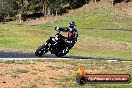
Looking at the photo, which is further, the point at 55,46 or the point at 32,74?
the point at 55,46

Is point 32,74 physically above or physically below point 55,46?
above

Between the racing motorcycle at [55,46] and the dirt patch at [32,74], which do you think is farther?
the racing motorcycle at [55,46]

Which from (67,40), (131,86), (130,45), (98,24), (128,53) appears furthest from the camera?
(98,24)

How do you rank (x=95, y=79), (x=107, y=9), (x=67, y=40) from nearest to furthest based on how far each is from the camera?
1. (x=95, y=79)
2. (x=67, y=40)
3. (x=107, y=9)

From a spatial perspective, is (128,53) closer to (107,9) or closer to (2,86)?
(2,86)

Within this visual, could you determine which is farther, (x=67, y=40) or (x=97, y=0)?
(x=97, y=0)

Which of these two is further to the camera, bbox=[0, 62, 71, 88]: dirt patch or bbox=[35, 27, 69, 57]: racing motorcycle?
bbox=[35, 27, 69, 57]: racing motorcycle

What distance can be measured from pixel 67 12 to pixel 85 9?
14.1 ft

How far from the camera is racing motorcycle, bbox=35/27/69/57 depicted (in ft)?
78.3

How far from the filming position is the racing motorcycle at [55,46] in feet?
78.3

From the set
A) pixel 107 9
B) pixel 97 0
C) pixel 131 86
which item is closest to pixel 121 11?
pixel 107 9

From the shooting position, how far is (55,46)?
24.2 metres

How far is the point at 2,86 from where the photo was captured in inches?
542

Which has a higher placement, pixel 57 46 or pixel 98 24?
pixel 57 46
